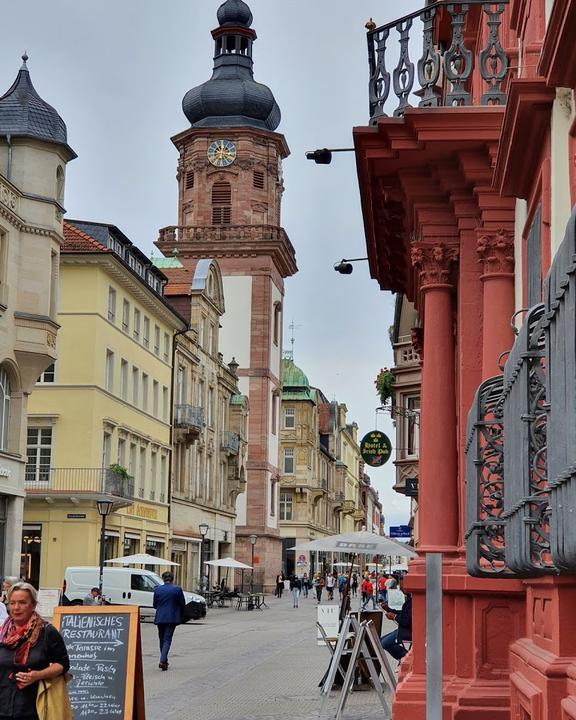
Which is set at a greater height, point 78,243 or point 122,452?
point 78,243

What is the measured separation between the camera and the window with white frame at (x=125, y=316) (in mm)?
53719

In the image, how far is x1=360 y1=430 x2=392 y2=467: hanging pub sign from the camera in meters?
39.5

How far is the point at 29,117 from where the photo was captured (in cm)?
3906

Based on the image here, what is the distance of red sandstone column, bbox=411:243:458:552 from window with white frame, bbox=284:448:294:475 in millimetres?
98919

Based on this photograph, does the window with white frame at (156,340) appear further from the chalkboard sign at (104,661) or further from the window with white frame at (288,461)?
the window with white frame at (288,461)

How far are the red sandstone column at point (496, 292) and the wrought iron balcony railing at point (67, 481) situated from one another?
3628 cm

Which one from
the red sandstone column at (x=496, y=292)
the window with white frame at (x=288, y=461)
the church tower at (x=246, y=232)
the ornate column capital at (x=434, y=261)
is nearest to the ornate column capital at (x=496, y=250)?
the red sandstone column at (x=496, y=292)

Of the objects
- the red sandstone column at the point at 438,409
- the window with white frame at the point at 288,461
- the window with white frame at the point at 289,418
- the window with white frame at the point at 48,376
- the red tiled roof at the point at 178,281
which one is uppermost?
the red tiled roof at the point at 178,281

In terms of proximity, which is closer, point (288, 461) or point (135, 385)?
point (135, 385)

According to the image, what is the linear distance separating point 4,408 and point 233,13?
57.3 m

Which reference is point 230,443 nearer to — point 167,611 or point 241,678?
point 167,611

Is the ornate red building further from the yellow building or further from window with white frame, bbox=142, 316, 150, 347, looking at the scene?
window with white frame, bbox=142, 316, 150, 347

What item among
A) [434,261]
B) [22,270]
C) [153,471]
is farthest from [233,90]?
[434,261]

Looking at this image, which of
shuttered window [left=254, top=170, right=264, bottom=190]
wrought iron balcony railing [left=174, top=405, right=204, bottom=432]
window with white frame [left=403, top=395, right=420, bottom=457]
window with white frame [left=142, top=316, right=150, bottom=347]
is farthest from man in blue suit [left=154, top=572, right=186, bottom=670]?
shuttered window [left=254, top=170, right=264, bottom=190]
